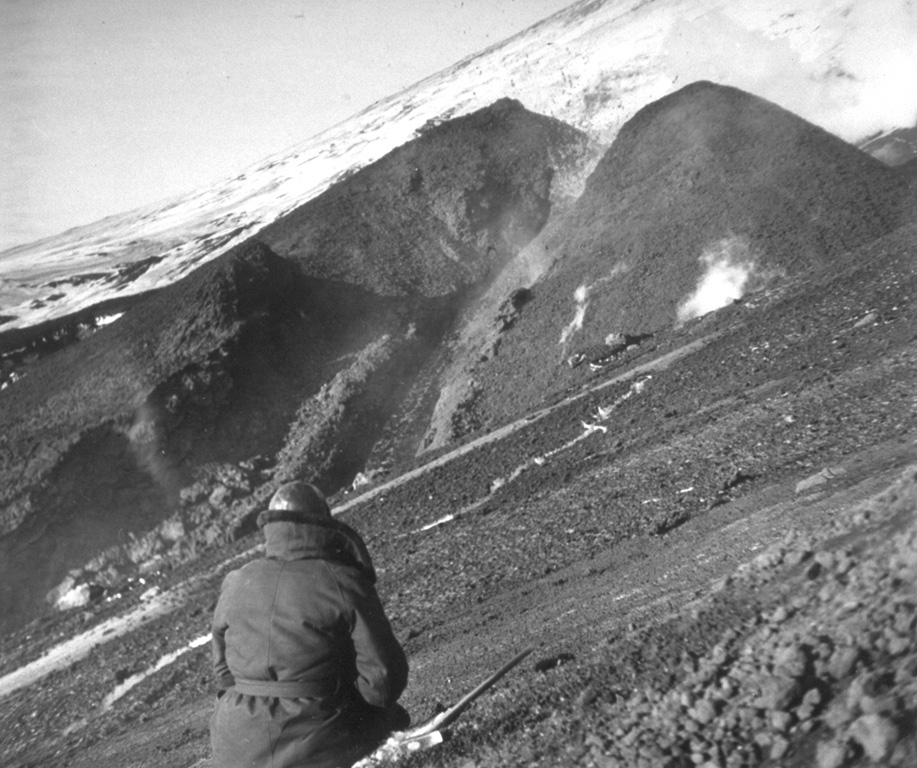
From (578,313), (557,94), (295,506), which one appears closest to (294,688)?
(295,506)

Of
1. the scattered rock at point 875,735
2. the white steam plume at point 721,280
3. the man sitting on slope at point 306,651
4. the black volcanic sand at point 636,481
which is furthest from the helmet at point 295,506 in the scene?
the white steam plume at point 721,280

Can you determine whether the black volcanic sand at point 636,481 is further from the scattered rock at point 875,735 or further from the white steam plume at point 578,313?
the white steam plume at point 578,313

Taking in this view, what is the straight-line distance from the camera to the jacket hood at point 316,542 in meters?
3.28

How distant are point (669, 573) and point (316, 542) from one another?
11.8ft

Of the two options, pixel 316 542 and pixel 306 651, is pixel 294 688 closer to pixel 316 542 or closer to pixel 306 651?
pixel 306 651

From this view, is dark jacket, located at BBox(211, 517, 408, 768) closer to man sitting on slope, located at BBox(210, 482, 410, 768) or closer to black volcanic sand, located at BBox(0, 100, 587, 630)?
man sitting on slope, located at BBox(210, 482, 410, 768)

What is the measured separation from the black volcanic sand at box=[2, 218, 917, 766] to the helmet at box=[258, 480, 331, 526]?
1.78 metres

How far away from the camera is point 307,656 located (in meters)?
3.23

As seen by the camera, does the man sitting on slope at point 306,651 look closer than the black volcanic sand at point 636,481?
Yes

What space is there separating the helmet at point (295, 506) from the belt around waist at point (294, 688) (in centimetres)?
60

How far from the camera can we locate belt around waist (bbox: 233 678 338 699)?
3254 millimetres

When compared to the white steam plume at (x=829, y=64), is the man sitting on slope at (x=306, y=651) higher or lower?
lower

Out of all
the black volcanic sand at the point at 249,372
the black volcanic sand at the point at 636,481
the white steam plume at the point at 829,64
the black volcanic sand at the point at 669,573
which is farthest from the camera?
the white steam plume at the point at 829,64

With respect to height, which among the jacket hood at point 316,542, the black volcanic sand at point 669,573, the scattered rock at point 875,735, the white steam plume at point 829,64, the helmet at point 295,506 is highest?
the white steam plume at point 829,64
